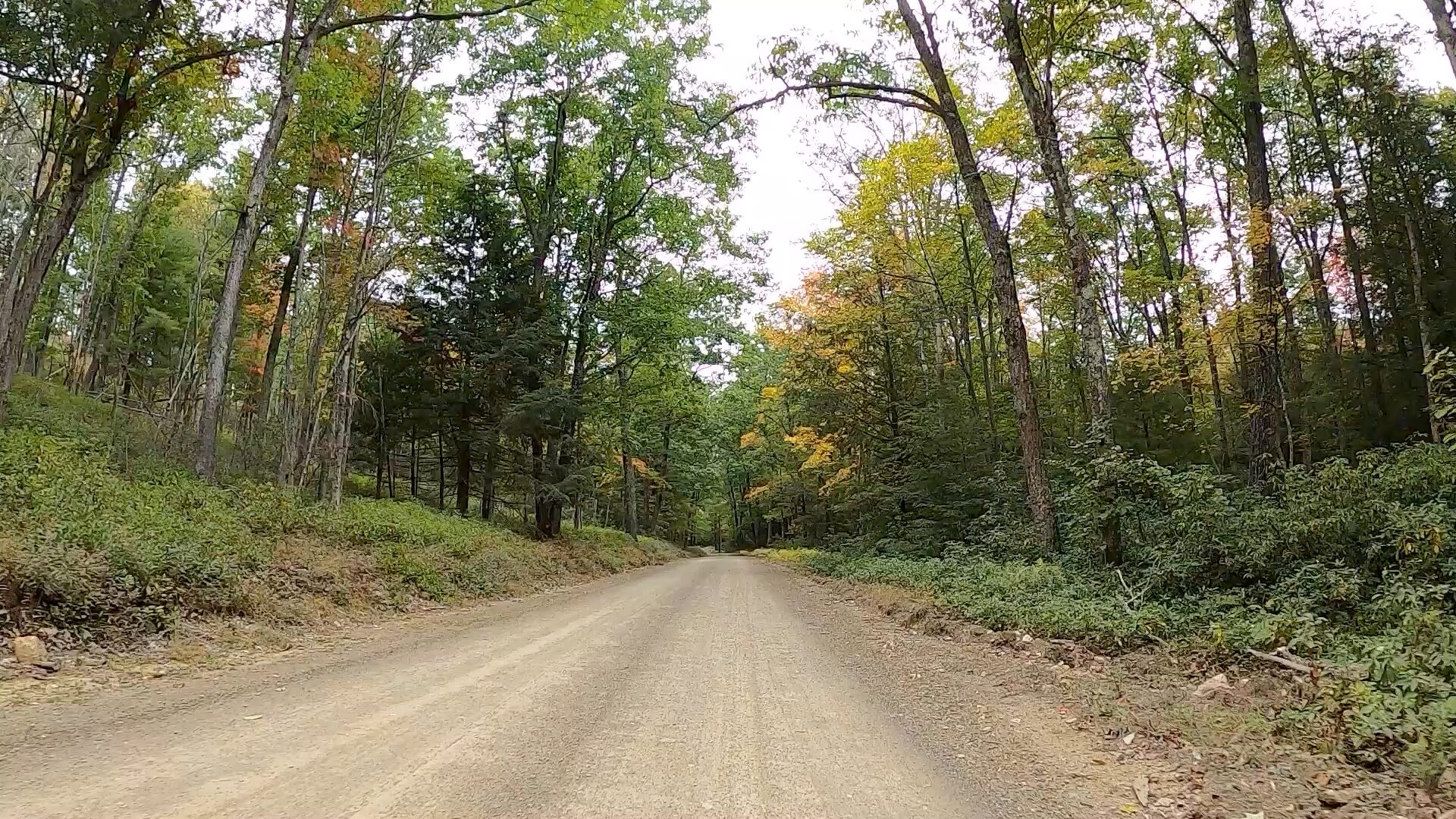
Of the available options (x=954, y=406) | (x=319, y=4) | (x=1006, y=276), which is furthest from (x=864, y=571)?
(x=319, y=4)

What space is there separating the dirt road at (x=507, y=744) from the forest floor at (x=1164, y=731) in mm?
550

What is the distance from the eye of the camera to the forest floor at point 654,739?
319 centimetres

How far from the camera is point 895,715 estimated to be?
502 centimetres

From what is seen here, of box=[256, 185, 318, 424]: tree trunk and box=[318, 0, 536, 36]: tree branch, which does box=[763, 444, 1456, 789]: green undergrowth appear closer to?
box=[318, 0, 536, 36]: tree branch

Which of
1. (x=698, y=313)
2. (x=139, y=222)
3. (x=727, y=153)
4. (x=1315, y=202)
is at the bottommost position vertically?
(x=1315, y=202)

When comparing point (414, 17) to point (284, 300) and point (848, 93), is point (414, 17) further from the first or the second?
point (284, 300)

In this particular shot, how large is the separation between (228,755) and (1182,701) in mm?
5936

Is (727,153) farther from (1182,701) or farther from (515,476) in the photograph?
(1182,701)

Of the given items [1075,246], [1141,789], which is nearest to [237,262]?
[1075,246]

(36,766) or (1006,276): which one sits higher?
(1006,276)

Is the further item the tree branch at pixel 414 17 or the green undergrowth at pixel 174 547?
the tree branch at pixel 414 17

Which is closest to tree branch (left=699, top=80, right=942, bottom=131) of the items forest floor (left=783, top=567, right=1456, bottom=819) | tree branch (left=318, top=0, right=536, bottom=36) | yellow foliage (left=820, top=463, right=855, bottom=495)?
tree branch (left=318, top=0, right=536, bottom=36)

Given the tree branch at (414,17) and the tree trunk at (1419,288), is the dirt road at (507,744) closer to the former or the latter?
the tree branch at (414,17)

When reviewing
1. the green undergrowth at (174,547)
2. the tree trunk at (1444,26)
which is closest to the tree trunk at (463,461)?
the green undergrowth at (174,547)
